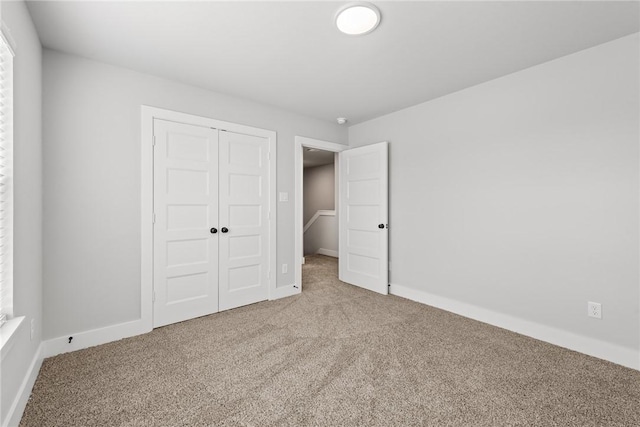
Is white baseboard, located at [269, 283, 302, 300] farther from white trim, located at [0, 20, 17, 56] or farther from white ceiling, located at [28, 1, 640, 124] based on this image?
white trim, located at [0, 20, 17, 56]

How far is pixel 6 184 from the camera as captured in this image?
1.52m

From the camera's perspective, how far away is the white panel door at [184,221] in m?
2.68

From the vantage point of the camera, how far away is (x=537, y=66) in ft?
8.10

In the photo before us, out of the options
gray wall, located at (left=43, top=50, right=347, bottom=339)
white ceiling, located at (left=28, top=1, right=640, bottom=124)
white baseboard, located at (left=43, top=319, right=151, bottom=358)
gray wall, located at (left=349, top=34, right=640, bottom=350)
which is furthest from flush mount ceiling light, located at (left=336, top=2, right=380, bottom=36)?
white baseboard, located at (left=43, top=319, right=151, bottom=358)

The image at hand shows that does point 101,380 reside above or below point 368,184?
below

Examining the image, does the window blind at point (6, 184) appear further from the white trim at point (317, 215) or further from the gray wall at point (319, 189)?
the gray wall at point (319, 189)

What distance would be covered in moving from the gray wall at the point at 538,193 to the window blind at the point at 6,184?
138 inches

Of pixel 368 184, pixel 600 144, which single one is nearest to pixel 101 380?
pixel 368 184

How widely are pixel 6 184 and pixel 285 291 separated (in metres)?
2.70

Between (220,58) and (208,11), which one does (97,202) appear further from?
(208,11)

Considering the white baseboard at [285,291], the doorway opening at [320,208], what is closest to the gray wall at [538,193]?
the white baseboard at [285,291]

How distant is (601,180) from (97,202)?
4124 mm

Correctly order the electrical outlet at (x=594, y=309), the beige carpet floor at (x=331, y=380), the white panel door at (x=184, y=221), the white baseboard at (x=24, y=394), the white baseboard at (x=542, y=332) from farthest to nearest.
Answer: the white panel door at (x=184, y=221) < the electrical outlet at (x=594, y=309) < the white baseboard at (x=542, y=332) < the beige carpet floor at (x=331, y=380) < the white baseboard at (x=24, y=394)

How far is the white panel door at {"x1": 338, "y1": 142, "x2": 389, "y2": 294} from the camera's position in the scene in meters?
3.69
